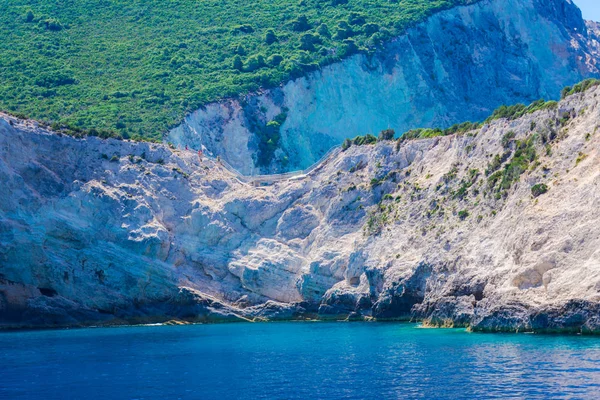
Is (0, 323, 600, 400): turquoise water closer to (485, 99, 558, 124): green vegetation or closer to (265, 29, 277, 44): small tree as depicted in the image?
(485, 99, 558, 124): green vegetation

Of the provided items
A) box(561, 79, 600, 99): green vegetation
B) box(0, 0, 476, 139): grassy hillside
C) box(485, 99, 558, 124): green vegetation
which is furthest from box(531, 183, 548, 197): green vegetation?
box(0, 0, 476, 139): grassy hillside

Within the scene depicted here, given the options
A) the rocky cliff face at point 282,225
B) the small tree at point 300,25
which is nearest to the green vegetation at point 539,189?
the rocky cliff face at point 282,225

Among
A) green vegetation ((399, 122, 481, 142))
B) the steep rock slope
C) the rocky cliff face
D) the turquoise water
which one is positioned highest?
the steep rock slope

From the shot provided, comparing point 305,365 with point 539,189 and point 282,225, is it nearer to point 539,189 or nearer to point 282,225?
point 539,189

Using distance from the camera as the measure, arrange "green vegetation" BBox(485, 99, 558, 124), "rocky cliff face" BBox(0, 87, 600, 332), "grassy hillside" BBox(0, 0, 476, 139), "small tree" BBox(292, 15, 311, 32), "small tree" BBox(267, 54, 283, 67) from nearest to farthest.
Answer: "rocky cliff face" BBox(0, 87, 600, 332) < "green vegetation" BBox(485, 99, 558, 124) < "grassy hillside" BBox(0, 0, 476, 139) < "small tree" BBox(267, 54, 283, 67) < "small tree" BBox(292, 15, 311, 32)

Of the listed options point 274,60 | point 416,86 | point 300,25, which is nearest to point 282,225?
point 274,60

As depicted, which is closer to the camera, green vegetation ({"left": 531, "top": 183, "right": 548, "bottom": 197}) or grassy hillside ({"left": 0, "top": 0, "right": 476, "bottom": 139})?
green vegetation ({"left": 531, "top": 183, "right": 548, "bottom": 197})
